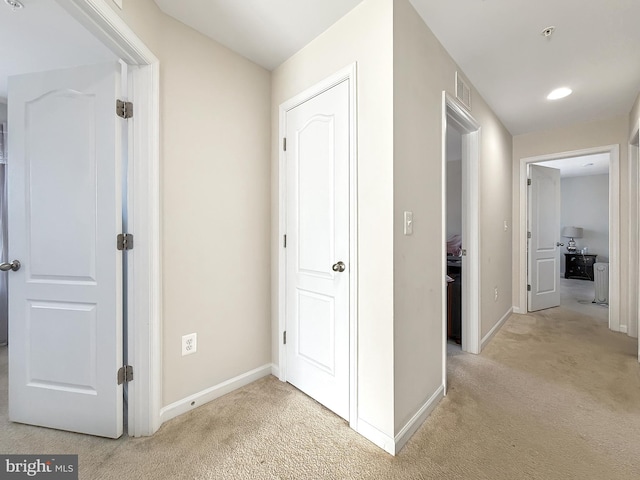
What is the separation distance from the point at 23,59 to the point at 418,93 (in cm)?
286

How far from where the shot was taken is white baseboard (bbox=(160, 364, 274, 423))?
1715 mm

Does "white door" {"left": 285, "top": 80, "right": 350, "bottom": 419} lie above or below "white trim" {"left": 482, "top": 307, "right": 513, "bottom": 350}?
above

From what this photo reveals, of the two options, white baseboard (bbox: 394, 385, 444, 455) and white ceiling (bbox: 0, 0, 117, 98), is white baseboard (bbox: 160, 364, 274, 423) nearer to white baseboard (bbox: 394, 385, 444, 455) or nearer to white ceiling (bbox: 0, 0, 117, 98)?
white baseboard (bbox: 394, 385, 444, 455)

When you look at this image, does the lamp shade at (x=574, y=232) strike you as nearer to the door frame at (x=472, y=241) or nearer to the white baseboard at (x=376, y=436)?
the door frame at (x=472, y=241)

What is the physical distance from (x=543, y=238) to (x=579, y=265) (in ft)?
12.8

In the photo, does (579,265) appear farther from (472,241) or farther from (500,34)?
(500,34)

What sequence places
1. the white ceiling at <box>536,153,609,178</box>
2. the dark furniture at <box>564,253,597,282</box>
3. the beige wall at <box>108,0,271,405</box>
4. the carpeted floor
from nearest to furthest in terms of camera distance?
1. the carpeted floor
2. the beige wall at <box>108,0,271,405</box>
3. the white ceiling at <box>536,153,609,178</box>
4. the dark furniture at <box>564,253,597,282</box>

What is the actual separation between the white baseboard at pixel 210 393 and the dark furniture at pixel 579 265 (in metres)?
7.85

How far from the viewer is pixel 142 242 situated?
1.58 metres

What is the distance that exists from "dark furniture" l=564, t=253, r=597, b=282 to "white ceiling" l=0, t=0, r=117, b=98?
9075mm

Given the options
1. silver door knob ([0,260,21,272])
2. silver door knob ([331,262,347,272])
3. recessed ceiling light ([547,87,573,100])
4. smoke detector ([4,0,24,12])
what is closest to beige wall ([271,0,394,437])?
silver door knob ([331,262,347,272])

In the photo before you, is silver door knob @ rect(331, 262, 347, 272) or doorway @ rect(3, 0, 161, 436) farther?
silver door knob @ rect(331, 262, 347, 272)

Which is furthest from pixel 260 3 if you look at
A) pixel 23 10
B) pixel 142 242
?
pixel 142 242

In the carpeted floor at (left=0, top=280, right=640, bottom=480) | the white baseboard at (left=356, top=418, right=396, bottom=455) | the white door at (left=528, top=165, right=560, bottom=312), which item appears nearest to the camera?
the carpeted floor at (left=0, top=280, right=640, bottom=480)
